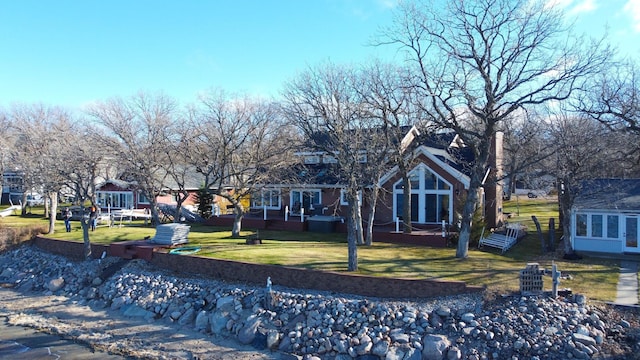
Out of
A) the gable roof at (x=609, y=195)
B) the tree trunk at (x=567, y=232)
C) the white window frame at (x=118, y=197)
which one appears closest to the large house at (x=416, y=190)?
the tree trunk at (x=567, y=232)

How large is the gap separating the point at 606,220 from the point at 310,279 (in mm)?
14413

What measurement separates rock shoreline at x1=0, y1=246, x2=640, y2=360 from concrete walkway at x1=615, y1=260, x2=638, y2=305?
35.0 inches

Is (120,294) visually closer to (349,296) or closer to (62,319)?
(62,319)

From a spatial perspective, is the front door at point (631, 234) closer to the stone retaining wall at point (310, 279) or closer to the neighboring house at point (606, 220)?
the neighboring house at point (606, 220)

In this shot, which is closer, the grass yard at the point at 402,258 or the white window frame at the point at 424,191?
the grass yard at the point at 402,258

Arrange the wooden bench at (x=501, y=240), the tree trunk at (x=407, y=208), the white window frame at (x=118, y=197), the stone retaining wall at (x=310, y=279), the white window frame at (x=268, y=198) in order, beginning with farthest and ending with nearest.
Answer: the white window frame at (x=118, y=197)
the white window frame at (x=268, y=198)
the tree trunk at (x=407, y=208)
the wooden bench at (x=501, y=240)
the stone retaining wall at (x=310, y=279)

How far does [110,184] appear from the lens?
137 ft

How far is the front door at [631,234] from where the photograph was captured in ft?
69.4

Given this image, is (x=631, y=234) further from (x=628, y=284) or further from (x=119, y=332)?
(x=119, y=332)

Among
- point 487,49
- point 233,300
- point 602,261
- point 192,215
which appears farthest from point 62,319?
point 602,261

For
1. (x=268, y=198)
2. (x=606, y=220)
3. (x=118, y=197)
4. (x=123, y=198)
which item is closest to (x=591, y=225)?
(x=606, y=220)

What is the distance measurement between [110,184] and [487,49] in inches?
1370

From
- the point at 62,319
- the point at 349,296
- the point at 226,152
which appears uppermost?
the point at 226,152

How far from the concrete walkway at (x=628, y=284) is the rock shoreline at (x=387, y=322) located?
2.92 ft
